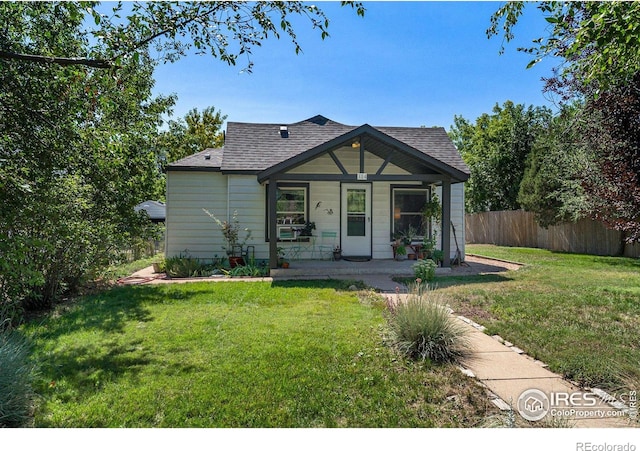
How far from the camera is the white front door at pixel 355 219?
10.9m

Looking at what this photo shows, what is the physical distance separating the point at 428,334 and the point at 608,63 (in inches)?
129

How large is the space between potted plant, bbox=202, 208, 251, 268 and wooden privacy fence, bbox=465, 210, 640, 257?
1461cm

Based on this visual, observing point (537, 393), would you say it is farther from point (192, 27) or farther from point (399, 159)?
point (399, 159)

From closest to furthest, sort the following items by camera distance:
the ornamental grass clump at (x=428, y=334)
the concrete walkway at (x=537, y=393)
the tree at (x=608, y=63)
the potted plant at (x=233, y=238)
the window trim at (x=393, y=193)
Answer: the concrete walkway at (x=537, y=393)
the tree at (x=608, y=63)
the ornamental grass clump at (x=428, y=334)
the potted plant at (x=233, y=238)
the window trim at (x=393, y=193)

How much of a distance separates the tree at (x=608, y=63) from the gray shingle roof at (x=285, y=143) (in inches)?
186

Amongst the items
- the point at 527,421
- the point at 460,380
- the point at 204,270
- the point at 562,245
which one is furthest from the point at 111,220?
the point at 562,245

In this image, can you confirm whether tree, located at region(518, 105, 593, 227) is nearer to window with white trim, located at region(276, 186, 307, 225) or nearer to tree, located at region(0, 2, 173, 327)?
window with white trim, located at region(276, 186, 307, 225)

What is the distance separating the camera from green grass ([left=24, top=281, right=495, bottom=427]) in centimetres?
269

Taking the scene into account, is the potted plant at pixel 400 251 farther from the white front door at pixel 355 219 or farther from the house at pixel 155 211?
the house at pixel 155 211

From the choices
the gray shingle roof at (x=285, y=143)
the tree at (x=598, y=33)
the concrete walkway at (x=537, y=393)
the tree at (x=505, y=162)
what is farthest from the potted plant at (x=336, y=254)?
the tree at (x=505, y=162)

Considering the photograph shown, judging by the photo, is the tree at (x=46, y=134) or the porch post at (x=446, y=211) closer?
the tree at (x=46, y=134)

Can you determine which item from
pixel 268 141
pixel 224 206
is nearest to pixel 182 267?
A: pixel 224 206
